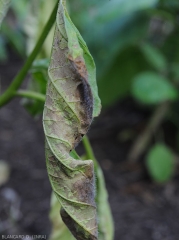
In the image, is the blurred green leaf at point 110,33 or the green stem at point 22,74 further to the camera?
the blurred green leaf at point 110,33

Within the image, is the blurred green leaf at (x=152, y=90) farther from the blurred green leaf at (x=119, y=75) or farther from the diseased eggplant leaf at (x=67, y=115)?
the diseased eggplant leaf at (x=67, y=115)

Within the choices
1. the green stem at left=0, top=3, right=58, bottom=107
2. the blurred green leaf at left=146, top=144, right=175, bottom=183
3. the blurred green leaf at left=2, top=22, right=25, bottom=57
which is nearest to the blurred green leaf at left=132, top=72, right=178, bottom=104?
the blurred green leaf at left=146, top=144, right=175, bottom=183

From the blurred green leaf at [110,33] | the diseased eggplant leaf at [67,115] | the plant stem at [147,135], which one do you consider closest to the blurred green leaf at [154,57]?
the blurred green leaf at [110,33]

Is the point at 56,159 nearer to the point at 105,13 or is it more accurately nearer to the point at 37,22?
the point at 37,22

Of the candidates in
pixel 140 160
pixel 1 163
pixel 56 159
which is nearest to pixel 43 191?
pixel 1 163

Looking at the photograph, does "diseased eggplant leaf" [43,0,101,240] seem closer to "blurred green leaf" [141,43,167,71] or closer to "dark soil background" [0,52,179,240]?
"dark soil background" [0,52,179,240]

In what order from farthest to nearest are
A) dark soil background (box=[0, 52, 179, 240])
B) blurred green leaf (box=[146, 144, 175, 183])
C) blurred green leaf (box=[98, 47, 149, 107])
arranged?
blurred green leaf (box=[98, 47, 149, 107]) → blurred green leaf (box=[146, 144, 175, 183]) → dark soil background (box=[0, 52, 179, 240])
